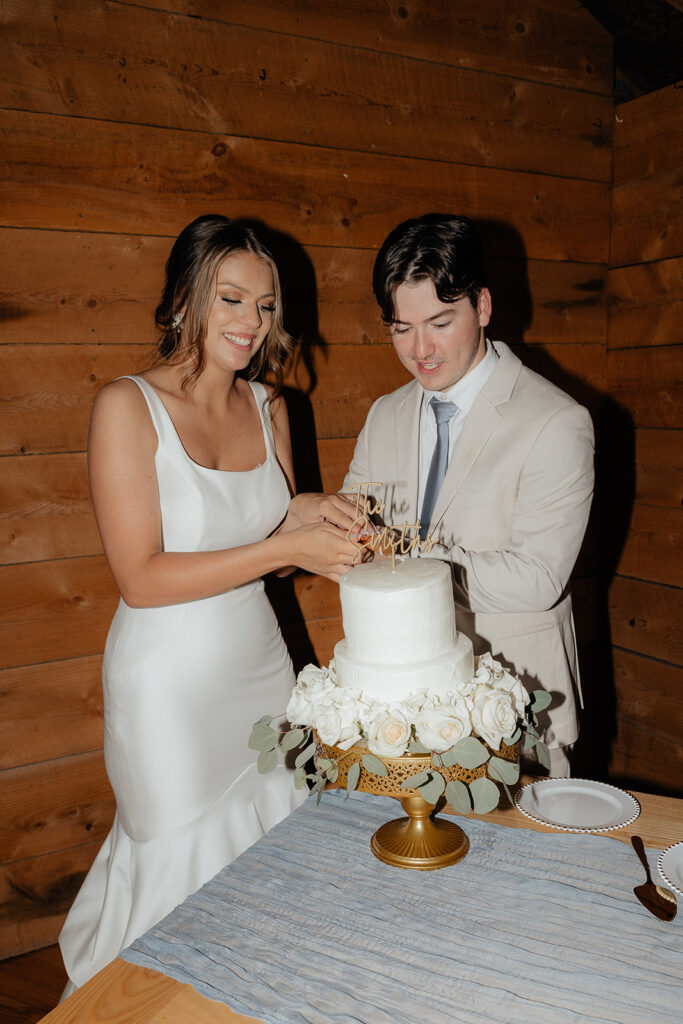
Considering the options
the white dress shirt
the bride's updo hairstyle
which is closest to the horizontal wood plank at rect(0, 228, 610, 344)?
the bride's updo hairstyle

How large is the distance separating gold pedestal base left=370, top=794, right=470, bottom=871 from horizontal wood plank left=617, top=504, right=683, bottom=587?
185 cm

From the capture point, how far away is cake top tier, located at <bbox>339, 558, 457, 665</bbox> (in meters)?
1.27

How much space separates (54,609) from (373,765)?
4.74 ft

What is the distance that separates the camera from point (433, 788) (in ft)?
3.91

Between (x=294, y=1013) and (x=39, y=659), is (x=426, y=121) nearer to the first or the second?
(x=39, y=659)

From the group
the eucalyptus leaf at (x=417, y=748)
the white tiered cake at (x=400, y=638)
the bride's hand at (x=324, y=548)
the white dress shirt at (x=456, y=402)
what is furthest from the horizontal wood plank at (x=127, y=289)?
the eucalyptus leaf at (x=417, y=748)

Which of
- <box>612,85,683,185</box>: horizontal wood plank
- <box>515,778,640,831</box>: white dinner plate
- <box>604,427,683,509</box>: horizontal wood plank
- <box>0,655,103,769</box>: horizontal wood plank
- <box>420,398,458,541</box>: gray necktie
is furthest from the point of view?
<box>604,427,683,509</box>: horizontal wood plank

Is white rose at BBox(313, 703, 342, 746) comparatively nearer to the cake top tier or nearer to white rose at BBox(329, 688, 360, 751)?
white rose at BBox(329, 688, 360, 751)

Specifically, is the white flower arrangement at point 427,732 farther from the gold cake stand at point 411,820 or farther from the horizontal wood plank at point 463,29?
the horizontal wood plank at point 463,29

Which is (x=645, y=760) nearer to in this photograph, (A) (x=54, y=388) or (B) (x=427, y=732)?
(B) (x=427, y=732)

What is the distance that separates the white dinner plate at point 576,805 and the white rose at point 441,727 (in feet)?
1.18

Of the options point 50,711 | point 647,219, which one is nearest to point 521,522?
point 50,711

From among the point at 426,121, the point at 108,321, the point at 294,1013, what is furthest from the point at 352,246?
the point at 294,1013

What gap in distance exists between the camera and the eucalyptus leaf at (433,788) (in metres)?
1.18
